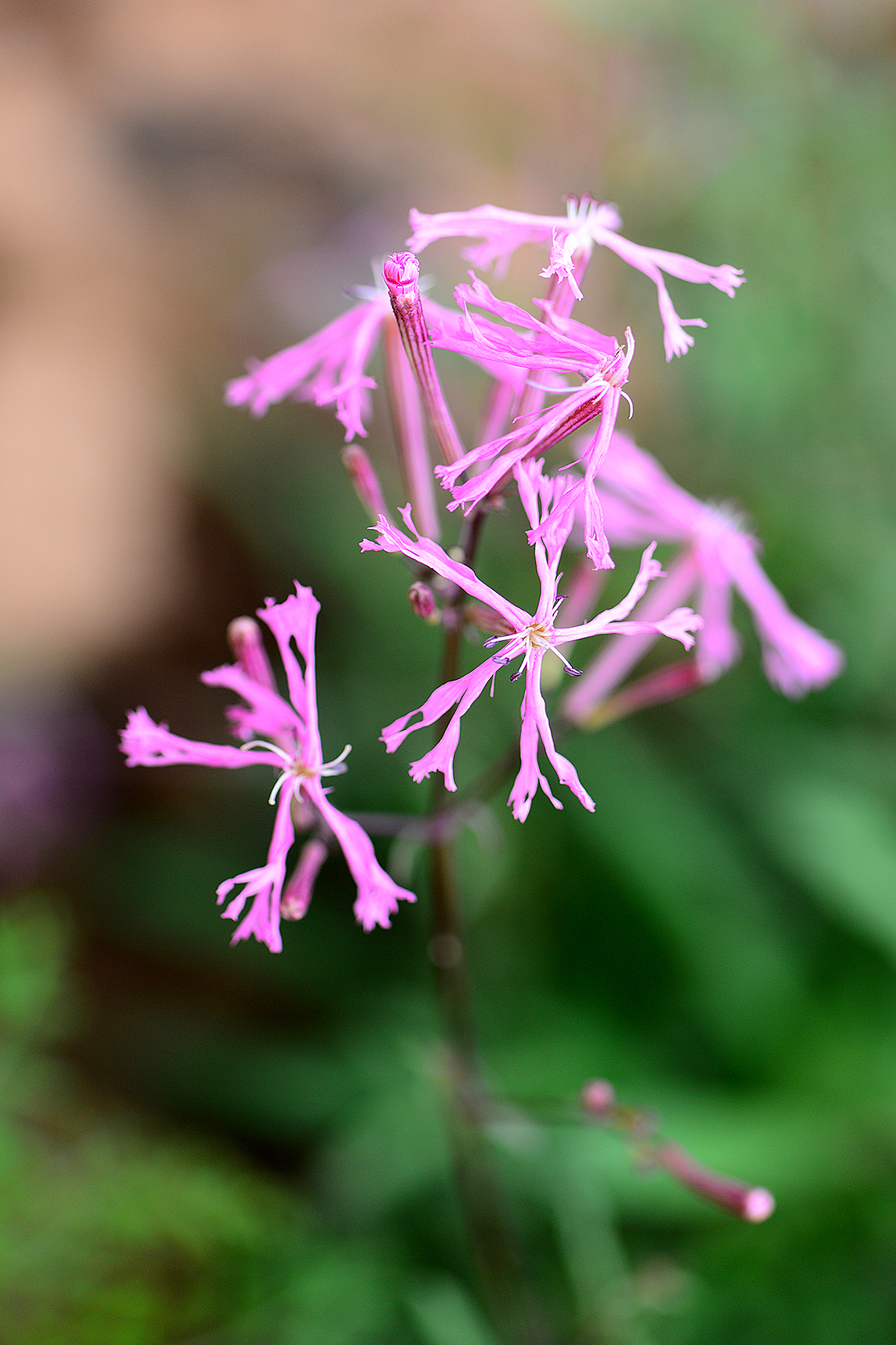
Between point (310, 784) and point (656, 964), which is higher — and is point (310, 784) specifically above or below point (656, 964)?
above

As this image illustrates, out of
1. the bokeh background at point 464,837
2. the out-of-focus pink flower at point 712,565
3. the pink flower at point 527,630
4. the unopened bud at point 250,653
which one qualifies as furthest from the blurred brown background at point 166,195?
the pink flower at point 527,630

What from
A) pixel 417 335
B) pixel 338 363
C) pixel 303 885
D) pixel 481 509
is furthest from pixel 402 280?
pixel 303 885

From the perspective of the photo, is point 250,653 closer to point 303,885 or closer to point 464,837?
point 303,885

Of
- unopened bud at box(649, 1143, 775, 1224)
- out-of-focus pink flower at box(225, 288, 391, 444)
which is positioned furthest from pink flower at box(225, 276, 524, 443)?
unopened bud at box(649, 1143, 775, 1224)

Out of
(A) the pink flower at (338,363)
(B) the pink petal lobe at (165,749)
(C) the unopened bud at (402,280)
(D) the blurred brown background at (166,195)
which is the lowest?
(B) the pink petal lobe at (165,749)

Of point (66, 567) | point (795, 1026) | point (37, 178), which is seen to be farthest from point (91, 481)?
point (795, 1026)

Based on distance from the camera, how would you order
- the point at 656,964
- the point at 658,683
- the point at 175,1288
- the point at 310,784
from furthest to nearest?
the point at 656,964 → the point at 175,1288 → the point at 658,683 → the point at 310,784

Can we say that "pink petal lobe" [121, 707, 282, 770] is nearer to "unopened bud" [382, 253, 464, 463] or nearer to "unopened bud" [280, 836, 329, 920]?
"unopened bud" [280, 836, 329, 920]

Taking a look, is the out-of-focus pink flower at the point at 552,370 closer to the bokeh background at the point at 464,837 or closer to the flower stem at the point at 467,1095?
the flower stem at the point at 467,1095

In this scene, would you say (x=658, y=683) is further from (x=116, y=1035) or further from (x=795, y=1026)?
(x=116, y=1035)
